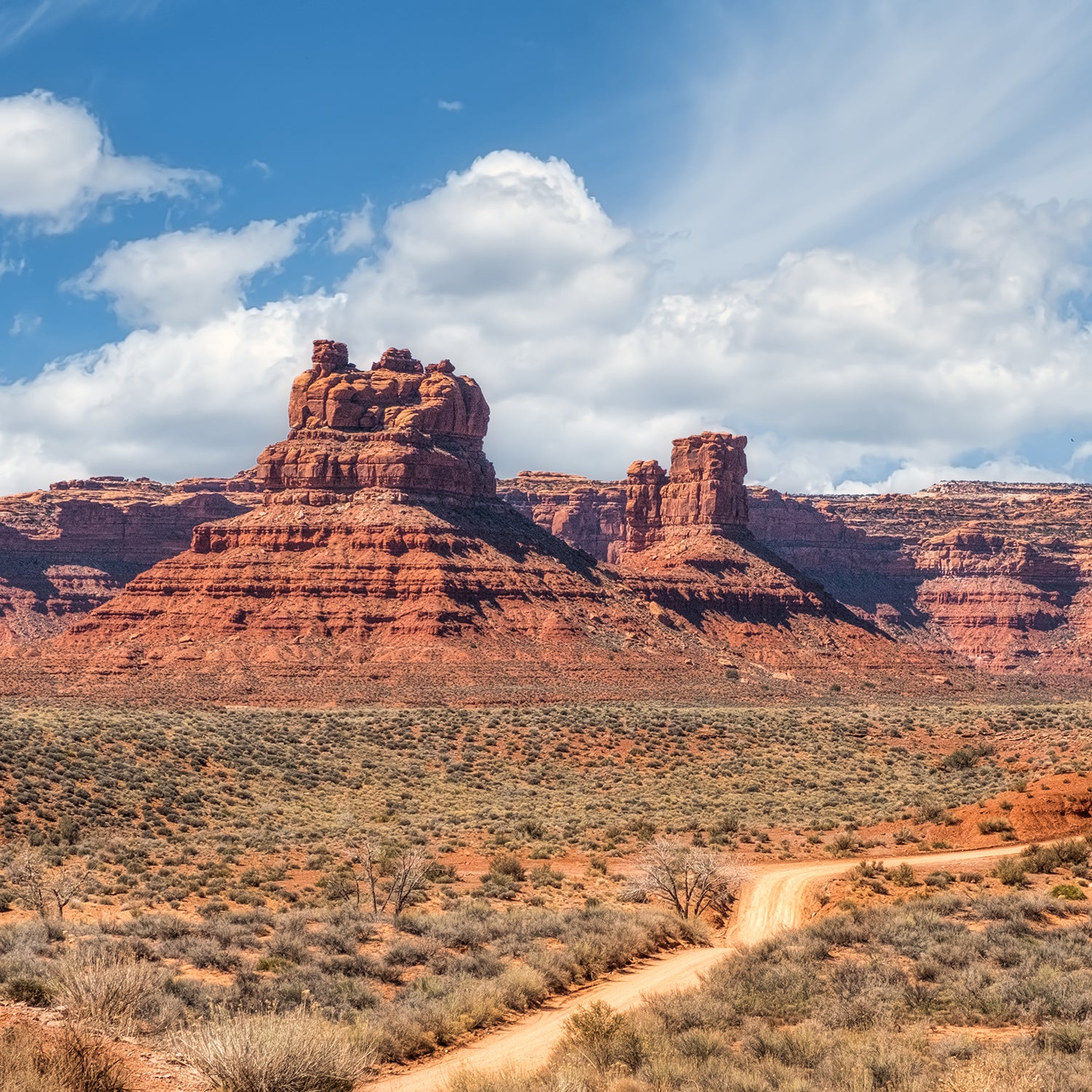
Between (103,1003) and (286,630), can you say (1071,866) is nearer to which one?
(103,1003)

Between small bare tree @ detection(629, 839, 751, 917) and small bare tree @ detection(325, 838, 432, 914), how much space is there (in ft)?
15.9

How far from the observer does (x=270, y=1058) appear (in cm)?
1124

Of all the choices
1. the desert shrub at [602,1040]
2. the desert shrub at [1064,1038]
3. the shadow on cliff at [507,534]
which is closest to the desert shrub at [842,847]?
the desert shrub at [1064,1038]

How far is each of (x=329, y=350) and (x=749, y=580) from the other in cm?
4601

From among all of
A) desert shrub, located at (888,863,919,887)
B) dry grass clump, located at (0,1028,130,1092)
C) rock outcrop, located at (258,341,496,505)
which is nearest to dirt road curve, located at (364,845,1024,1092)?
desert shrub, located at (888,863,919,887)

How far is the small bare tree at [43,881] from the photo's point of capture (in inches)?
882

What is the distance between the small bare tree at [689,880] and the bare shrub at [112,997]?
12.3 meters

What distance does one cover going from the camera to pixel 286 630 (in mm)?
87062

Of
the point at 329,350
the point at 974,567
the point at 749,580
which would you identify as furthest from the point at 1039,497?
the point at 329,350

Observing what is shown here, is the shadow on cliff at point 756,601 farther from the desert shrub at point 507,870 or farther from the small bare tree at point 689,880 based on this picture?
the small bare tree at point 689,880

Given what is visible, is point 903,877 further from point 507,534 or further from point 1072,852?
point 507,534

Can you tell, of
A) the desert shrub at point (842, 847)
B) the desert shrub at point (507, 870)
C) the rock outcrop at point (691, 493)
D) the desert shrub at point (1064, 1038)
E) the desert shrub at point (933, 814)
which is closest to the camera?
the desert shrub at point (1064, 1038)

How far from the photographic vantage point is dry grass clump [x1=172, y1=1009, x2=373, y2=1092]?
1123 centimetres

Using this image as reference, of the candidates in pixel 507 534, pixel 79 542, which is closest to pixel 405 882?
pixel 507 534
